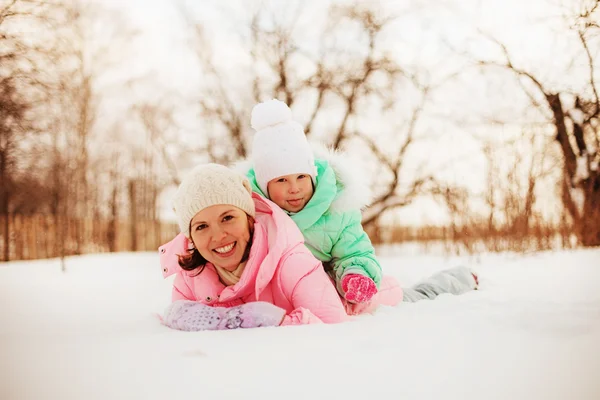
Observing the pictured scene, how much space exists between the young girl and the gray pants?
0.70 meters

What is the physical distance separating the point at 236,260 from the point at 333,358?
0.93 m

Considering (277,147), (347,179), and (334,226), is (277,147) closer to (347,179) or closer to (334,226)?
(347,179)

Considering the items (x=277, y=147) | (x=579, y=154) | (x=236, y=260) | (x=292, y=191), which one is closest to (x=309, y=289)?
(x=236, y=260)

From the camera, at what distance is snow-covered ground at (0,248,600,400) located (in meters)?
1.13

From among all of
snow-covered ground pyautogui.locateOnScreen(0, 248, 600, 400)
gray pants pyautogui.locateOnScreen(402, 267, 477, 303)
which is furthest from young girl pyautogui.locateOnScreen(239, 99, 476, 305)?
gray pants pyautogui.locateOnScreen(402, 267, 477, 303)

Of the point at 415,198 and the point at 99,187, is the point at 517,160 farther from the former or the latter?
the point at 99,187

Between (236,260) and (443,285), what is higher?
(236,260)

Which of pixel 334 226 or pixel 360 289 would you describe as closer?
pixel 360 289

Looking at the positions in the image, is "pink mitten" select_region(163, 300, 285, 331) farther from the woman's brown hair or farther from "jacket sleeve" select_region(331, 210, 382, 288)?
"jacket sleeve" select_region(331, 210, 382, 288)

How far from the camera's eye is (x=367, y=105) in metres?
9.97

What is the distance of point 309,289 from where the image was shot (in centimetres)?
206

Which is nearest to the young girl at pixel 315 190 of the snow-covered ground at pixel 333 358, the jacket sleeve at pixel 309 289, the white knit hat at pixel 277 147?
the white knit hat at pixel 277 147

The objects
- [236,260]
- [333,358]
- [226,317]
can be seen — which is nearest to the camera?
[333,358]

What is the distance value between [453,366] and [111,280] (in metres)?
4.68
